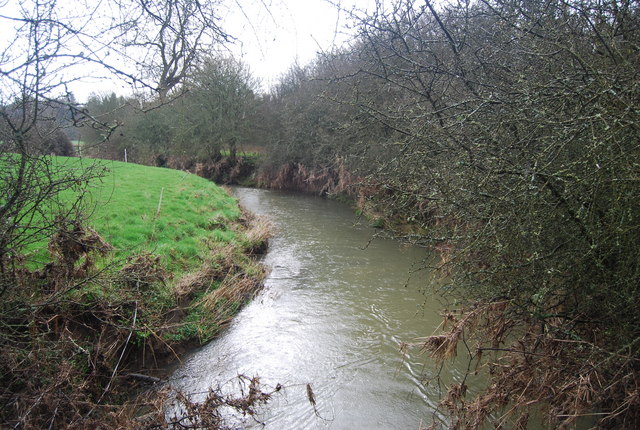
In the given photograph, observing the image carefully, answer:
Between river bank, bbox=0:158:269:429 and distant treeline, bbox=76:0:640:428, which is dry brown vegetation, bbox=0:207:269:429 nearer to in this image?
river bank, bbox=0:158:269:429

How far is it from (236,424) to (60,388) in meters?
1.84

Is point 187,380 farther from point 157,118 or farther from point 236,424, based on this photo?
point 157,118

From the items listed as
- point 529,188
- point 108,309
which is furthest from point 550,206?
point 108,309

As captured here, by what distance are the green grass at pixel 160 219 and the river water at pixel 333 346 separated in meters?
1.72

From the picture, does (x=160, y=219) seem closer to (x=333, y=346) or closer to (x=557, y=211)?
(x=333, y=346)

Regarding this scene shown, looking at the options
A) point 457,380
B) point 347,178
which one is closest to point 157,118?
point 347,178

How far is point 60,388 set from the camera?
13.4 ft

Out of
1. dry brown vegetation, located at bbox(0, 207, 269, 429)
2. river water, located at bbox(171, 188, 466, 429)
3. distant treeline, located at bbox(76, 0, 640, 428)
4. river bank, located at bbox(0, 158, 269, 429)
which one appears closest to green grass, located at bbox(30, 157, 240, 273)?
river bank, located at bbox(0, 158, 269, 429)

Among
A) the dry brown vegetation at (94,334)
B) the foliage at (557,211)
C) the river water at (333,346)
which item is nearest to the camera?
the foliage at (557,211)

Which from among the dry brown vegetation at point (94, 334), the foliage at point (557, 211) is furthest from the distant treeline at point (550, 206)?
the dry brown vegetation at point (94, 334)

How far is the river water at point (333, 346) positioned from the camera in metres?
5.06

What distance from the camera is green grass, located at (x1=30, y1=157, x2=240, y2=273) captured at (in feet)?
26.1

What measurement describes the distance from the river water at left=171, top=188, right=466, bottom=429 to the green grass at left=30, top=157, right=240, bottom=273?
1721 mm

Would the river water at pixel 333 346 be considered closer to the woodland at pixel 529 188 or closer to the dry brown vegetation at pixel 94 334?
the dry brown vegetation at pixel 94 334
